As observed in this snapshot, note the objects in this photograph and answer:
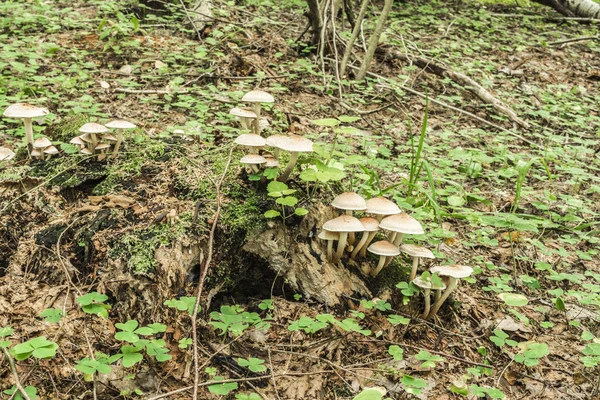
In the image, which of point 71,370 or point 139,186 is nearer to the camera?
point 71,370

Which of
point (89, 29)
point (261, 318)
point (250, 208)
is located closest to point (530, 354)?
point (261, 318)

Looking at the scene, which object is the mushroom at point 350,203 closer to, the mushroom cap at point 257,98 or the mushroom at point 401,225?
the mushroom at point 401,225

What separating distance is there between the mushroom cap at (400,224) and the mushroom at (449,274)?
31cm

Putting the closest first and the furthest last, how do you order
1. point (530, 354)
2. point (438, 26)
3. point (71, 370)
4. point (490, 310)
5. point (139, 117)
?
point (71, 370), point (530, 354), point (490, 310), point (139, 117), point (438, 26)

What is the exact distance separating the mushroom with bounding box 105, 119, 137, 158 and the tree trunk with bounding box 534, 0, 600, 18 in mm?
12307

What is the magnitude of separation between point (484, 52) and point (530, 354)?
26.3 feet

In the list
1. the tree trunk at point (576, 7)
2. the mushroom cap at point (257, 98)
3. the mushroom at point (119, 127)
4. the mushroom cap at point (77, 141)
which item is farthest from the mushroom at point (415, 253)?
the tree trunk at point (576, 7)

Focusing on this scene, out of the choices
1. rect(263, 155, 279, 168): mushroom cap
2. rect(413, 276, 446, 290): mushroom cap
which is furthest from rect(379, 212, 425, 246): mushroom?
rect(263, 155, 279, 168): mushroom cap

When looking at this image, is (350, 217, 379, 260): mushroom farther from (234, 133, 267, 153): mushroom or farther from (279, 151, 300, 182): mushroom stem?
(234, 133, 267, 153): mushroom

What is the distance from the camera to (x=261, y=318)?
10.3 ft

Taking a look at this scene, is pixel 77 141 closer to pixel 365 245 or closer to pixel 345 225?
pixel 345 225

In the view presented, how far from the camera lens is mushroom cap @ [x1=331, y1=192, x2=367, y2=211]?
10.2 feet

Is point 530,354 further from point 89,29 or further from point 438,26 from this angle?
point 438,26

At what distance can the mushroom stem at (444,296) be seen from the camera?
10.6 feet
